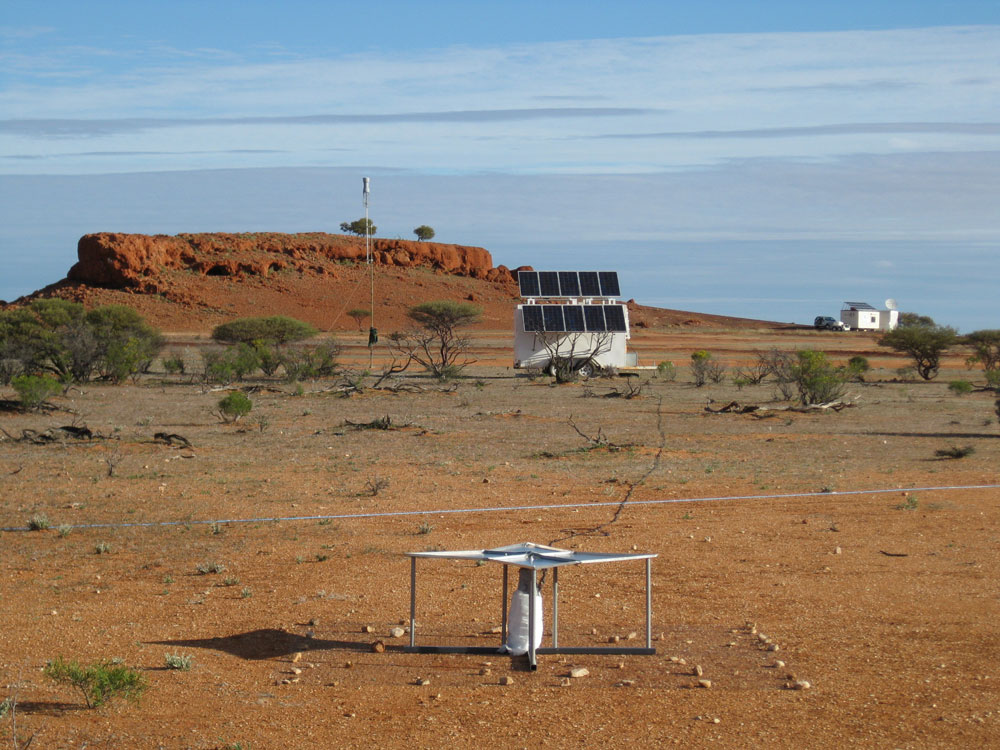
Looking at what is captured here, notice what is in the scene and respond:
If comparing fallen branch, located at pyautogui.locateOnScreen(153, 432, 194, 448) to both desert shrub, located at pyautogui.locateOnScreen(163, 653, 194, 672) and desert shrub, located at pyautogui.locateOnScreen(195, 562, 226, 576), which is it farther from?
desert shrub, located at pyautogui.locateOnScreen(163, 653, 194, 672)

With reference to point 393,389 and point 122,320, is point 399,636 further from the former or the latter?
point 122,320

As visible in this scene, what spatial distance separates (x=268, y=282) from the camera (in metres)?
91.4

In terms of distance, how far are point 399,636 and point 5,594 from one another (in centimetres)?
345

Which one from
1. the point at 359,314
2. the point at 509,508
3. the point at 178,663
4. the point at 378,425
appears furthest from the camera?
the point at 359,314

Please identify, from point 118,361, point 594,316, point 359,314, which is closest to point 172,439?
point 118,361

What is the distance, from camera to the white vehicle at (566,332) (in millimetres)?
38219

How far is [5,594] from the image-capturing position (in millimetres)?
8289

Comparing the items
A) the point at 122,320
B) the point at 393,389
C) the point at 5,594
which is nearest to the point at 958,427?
the point at 393,389

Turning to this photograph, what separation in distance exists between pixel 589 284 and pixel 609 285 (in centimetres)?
81

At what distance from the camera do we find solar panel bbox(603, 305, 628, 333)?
127ft

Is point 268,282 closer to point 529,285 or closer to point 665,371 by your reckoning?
point 529,285

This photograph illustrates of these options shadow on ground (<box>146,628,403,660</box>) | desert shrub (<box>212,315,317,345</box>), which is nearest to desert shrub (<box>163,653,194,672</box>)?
shadow on ground (<box>146,628,403,660</box>)

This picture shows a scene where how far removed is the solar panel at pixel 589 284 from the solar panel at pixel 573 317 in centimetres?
164

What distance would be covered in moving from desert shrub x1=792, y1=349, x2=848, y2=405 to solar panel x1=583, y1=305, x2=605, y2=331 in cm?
1173
